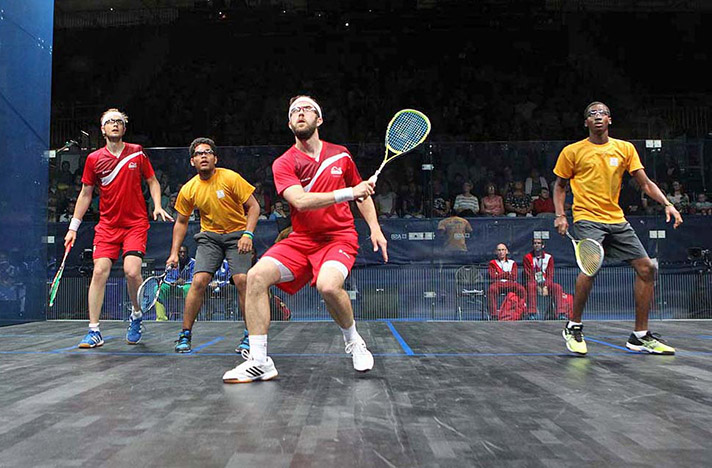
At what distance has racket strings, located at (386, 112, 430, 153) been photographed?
243cm

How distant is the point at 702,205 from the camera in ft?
17.9

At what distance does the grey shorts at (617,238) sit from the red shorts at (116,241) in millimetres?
2549

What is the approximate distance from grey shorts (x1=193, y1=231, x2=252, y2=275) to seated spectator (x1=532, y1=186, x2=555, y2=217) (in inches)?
141

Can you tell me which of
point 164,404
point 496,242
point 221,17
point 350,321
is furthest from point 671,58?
point 164,404

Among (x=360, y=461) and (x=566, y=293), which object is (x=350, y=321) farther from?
(x=566, y=293)

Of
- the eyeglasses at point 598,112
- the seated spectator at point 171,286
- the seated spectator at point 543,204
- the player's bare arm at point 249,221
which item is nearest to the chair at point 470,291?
the seated spectator at point 543,204

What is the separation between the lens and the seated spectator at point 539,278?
16.9 ft

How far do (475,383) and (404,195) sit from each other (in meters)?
3.75

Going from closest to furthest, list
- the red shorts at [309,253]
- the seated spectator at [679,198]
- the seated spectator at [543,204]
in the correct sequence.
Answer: the red shorts at [309,253], the seated spectator at [679,198], the seated spectator at [543,204]

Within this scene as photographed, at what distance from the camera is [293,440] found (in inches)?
52.3

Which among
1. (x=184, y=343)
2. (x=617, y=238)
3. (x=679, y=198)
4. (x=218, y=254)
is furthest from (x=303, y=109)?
(x=679, y=198)

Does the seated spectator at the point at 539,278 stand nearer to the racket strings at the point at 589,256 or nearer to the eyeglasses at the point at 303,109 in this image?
A: the racket strings at the point at 589,256

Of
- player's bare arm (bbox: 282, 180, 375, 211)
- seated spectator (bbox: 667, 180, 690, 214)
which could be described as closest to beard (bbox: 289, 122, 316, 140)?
Result: player's bare arm (bbox: 282, 180, 375, 211)

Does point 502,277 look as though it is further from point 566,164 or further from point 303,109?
point 303,109
